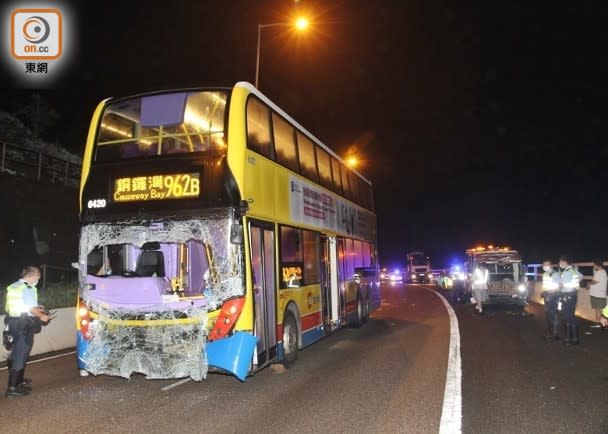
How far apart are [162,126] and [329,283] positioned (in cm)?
534

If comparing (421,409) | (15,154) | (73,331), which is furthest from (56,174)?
(421,409)

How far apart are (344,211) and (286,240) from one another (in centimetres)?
476

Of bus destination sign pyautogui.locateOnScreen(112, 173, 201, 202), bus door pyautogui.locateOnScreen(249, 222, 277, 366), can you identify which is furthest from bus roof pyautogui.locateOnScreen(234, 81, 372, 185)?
bus door pyautogui.locateOnScreen(249, 222, 277, 366)

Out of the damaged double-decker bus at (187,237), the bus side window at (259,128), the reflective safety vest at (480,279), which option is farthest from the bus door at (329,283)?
the reflective safety vest at (480,279)

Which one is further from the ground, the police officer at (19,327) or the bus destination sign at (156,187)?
the bus destination sign at (156,187)

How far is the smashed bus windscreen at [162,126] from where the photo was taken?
7852 millimetres

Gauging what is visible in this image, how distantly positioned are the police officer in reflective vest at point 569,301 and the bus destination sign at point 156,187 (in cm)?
771

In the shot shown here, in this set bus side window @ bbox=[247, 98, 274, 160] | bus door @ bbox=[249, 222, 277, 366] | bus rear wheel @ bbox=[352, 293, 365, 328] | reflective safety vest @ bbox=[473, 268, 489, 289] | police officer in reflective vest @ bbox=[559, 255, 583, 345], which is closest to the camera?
bus door @ bbox=[249, 222, 277, 366]

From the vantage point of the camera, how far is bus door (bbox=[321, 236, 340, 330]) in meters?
11.5

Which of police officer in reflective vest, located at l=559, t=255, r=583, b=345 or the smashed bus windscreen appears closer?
the smashed bus windscreen

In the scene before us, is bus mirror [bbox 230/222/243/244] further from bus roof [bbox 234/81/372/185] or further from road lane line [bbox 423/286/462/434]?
road lane line [bbox 423/286/462/434]

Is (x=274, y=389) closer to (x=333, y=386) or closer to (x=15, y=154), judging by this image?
(x=333, y=386)

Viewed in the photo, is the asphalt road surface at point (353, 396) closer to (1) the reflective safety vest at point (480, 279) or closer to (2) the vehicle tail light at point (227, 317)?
(2) the vehicle tail light at point (227, 317)

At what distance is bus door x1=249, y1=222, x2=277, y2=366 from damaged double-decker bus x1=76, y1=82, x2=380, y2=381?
0.02m
